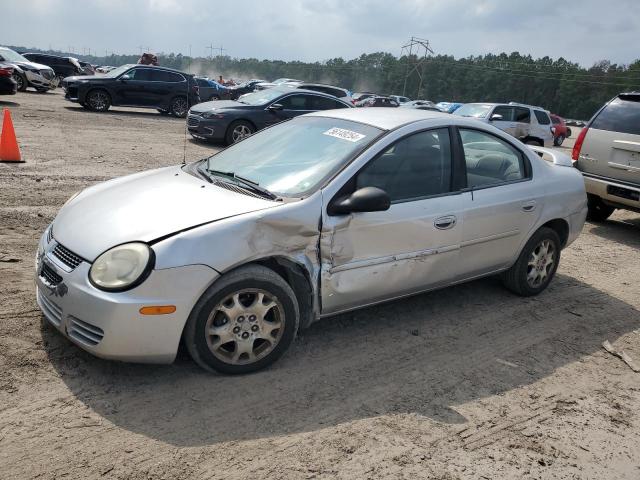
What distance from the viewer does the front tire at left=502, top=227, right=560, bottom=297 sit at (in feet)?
16.6

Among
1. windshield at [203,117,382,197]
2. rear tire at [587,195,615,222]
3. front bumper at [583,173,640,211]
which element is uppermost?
windshield at [203,117,382,197]

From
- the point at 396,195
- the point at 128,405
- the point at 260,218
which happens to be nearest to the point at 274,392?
the point at 128,405

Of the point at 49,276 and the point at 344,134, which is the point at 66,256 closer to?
the point at 49,276

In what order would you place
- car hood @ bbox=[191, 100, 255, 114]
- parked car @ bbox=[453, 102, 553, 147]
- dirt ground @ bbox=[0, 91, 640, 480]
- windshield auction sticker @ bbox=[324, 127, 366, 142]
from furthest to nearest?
parked car @ bbox=[453, 102, 553, 147]
car hood @ bbox=[191, 100, 255, 114]
windshield auction sticker @ bbox=[324, 127, 366, 142]
dirt ground @ bbox=[0, 91, 640, 480]

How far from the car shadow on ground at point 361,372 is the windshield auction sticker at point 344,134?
142 cm

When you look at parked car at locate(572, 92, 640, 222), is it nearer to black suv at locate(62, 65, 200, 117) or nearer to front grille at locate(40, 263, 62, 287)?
front grille at locate(40, 263, 62, 287)

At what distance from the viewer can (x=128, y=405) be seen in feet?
9.99

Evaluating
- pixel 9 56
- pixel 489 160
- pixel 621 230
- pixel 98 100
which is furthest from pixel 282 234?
pixel 9 56

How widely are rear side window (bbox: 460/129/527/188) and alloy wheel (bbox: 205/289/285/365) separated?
2.01 meters

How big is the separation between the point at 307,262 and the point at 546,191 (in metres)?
2.70

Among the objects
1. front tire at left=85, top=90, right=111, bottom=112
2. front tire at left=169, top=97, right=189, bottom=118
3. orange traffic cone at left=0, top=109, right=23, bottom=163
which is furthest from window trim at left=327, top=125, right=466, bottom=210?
front tire at left=169, top=97, right=189, bottom=118

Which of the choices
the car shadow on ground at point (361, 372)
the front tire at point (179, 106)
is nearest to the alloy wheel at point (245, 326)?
the car shadow on ground at point (361, 372)

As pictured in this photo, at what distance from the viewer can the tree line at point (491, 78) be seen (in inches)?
3263

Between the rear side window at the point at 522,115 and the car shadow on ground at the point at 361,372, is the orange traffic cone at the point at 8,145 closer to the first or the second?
the car shadow on ground at the point at 361,372
